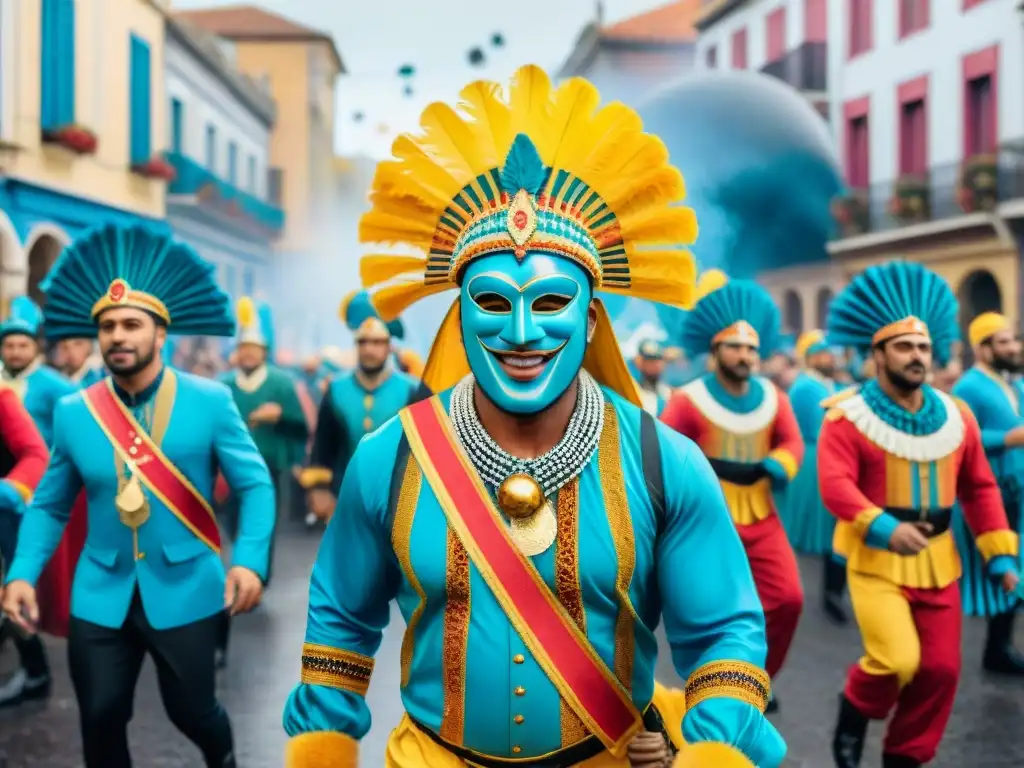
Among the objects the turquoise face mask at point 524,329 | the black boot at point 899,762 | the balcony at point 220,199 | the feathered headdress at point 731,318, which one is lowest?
the black boot at point 899,762

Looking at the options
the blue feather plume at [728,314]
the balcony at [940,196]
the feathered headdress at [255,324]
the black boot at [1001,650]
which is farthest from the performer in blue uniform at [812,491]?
the balcony at [940,196]

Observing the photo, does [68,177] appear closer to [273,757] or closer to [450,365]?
[273,757]

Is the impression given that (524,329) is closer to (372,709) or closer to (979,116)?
(372,709)

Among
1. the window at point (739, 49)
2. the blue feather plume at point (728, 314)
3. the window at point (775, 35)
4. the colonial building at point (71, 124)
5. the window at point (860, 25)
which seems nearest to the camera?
the blue feather plume at point (728, 314)

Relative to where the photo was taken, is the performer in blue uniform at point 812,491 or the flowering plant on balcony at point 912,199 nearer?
the performer in blue uniform at point 812,491

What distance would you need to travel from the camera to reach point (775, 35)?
1259 inches

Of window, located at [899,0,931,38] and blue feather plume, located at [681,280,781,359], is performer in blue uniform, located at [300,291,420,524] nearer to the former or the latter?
blue feather plume, located at [681,280,781,359]

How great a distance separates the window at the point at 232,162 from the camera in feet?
117

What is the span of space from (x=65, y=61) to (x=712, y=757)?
61.7 feet

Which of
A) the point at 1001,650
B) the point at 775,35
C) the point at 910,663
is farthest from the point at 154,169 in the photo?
the point at 910,663

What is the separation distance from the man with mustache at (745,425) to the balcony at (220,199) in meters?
19.7

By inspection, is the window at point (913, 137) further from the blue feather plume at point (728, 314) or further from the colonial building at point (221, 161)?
the blue feather plume at point (728, 314)

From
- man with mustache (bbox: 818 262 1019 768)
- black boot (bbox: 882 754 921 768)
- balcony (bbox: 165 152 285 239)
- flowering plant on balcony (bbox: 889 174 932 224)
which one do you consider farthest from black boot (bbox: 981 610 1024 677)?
balcony (bbox: 165 152 285 239)

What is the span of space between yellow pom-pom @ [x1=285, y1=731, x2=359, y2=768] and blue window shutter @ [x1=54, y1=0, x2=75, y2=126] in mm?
17664
